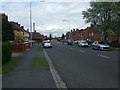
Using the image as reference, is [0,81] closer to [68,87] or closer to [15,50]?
[68,87]

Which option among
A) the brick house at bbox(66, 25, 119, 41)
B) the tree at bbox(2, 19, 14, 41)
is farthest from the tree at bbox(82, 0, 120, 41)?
the tree at bbox(2, 19, 14, 41)

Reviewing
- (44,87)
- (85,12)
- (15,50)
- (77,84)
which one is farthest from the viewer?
(85,12)

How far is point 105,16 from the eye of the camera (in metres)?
36.5

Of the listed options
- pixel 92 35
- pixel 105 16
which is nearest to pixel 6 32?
pixel 105 16

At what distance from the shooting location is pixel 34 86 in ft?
20.1

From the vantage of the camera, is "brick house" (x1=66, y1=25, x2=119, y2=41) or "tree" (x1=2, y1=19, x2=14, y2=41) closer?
"tree" (x1=2, y1=19, x2=14, y2=41)

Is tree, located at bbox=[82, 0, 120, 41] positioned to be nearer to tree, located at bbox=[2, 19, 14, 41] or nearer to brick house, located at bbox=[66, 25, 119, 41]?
brick house, located at bbox=[66, 25, 119, 41]

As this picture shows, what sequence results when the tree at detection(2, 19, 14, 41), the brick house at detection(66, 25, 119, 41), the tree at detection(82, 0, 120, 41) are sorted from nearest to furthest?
1. the tree at detection(2, 19, 14, 41)
2. the tree at detection(82, 0, 120, 41)
3. the brick house at detection(66, 25, 119, 41)

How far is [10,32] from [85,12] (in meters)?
18.8

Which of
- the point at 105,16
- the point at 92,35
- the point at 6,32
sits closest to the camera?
the point at 6,32

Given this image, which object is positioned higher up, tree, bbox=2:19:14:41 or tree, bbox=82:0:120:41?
tree, bbox=82:0:120:41

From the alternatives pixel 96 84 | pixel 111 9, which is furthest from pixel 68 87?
pixel 111 9

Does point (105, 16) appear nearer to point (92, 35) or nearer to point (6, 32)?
point (6, 32)

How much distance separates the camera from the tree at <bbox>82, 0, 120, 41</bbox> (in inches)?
1332
